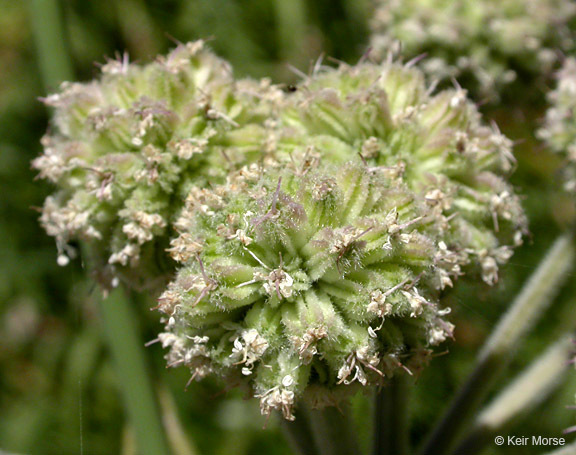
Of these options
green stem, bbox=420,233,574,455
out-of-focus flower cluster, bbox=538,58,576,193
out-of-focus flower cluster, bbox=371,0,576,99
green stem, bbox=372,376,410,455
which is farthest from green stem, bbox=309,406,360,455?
out-of-focus flower cluster, bbox=371,0,576,99

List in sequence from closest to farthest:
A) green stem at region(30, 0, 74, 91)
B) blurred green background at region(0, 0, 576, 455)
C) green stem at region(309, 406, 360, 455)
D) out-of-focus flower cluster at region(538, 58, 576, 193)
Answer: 1. green stem at region(309, 406, 360, 455)
2. green stem at region(30, 0, 74, 91)
3. out-of-focus flower cluster at region(538, 58, 576, 193)
4. blurred green background at region(0, 0, 576, 455)

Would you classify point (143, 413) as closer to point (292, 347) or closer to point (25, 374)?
point (292, 347)

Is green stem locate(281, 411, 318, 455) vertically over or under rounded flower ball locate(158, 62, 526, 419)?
under

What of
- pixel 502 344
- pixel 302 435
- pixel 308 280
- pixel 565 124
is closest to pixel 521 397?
pixel 502 344

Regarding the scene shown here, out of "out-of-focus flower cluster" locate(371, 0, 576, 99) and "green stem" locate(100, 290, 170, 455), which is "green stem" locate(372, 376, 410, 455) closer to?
"green stem" locate(100, 290, 170, 455)

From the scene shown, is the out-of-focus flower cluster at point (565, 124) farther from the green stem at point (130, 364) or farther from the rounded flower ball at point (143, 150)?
the green stem at point (130, 364)

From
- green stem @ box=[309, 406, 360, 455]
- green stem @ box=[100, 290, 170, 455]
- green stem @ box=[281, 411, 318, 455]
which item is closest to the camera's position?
green stem @ box=[309, 406, 360, 455]
